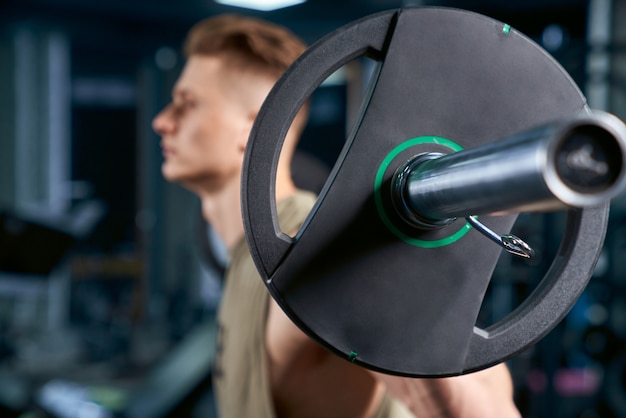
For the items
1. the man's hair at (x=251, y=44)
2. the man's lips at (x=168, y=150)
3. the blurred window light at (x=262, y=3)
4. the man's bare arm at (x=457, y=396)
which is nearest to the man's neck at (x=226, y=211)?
the man's lips at (x=168, y=150)

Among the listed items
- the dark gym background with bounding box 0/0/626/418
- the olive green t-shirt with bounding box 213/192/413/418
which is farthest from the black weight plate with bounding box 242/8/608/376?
the dark gym background with bounding box 0/0/626/418

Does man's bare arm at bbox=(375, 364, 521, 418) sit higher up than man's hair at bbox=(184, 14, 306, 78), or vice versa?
man's hair at bbox=(184, 14, 306, 78)

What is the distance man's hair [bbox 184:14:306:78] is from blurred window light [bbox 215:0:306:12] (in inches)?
149

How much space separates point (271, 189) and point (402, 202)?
8cm

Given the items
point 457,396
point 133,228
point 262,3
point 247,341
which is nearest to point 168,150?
point 247,341

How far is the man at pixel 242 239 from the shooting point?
71 centimetres

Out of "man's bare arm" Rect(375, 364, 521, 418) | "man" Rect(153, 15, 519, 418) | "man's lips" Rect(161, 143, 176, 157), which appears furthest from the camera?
"man's lips" Rect(161, 143, 176, 157)

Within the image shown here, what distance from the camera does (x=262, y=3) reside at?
15.3 feet

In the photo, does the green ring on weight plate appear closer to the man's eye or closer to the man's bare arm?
the man's bare arm

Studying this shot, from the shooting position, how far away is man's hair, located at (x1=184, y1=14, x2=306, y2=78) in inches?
34.1

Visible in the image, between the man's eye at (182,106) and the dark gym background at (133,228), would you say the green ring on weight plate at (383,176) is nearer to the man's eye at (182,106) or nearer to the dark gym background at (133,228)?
the man's eye at (182,106)

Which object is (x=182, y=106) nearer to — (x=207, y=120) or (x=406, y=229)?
(x=207, y=120)

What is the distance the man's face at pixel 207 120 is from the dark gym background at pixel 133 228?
57.5 inches

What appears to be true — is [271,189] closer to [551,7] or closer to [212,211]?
[212,211]
